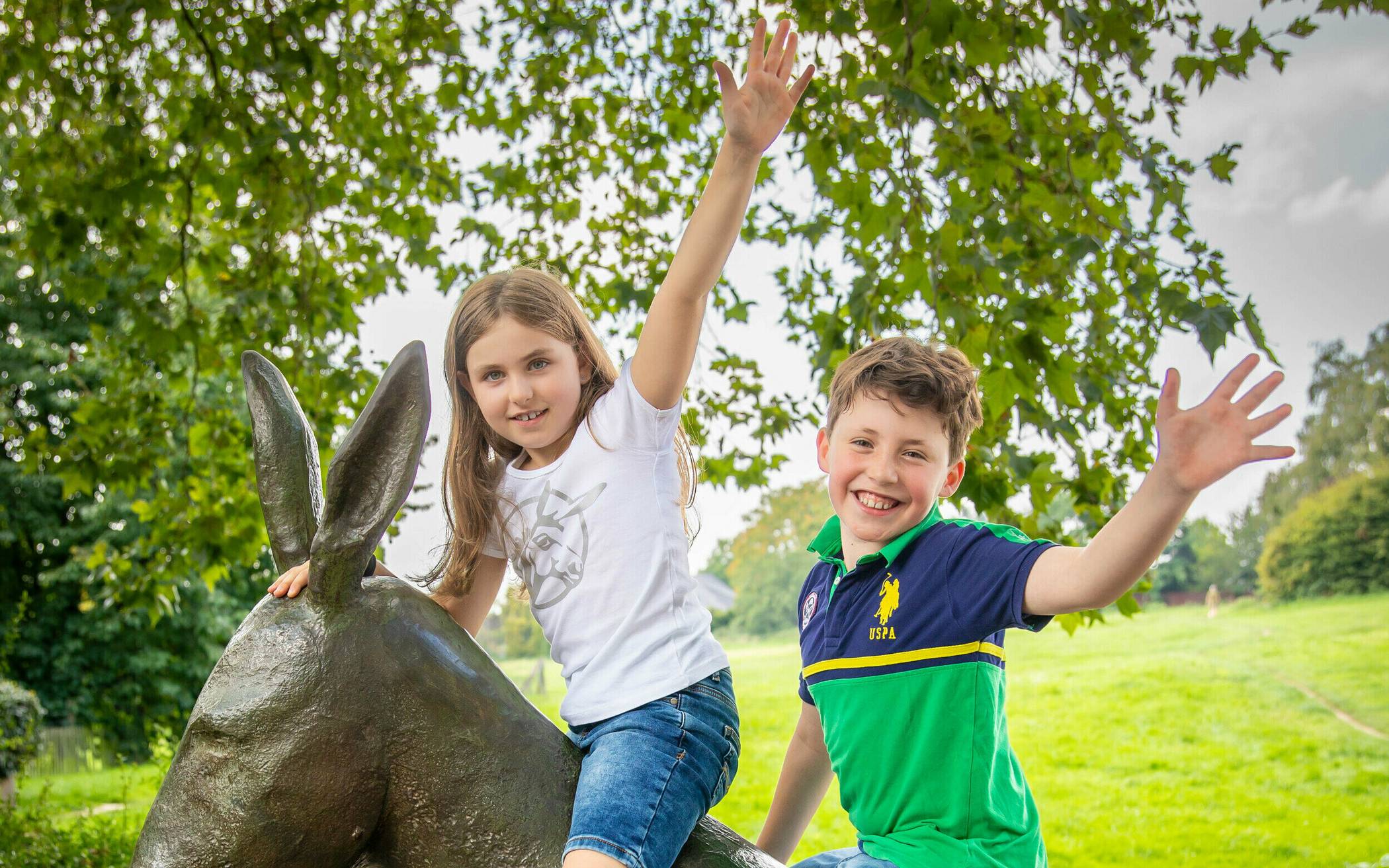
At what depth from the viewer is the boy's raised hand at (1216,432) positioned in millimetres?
1272

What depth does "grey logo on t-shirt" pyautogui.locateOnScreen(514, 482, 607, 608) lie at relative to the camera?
1.94 meters

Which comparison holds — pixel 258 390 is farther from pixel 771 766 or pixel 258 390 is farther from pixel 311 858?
pixel 771 766

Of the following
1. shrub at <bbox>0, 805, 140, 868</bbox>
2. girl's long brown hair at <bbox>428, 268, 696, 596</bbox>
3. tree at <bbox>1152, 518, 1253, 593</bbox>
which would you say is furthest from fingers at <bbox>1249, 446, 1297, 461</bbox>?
tree at <bbox>1152, 518, 1253, 593</bbox>

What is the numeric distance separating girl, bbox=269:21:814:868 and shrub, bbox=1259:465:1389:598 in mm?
14825

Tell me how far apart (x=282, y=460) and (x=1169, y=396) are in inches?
50.2

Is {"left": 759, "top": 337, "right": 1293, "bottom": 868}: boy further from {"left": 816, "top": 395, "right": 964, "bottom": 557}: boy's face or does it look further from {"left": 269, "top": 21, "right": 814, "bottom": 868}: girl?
{"left": 269, "top": 21, "right": 814, "bottom": 868}: girl

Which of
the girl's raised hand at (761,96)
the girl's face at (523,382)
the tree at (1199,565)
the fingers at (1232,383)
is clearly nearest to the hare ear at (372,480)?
the girl's face at (523,382)

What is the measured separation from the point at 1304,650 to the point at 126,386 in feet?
49.9

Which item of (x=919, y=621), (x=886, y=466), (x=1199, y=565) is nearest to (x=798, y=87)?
(x=886, y=466)

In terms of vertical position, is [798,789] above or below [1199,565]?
below

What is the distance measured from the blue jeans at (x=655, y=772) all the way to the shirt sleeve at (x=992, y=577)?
493mm

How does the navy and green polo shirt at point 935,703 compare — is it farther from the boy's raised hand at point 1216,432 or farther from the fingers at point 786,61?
the fingers at point 786,61

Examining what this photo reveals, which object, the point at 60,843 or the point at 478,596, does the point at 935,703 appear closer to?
the point at 478,596

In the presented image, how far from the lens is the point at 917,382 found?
1768mm
